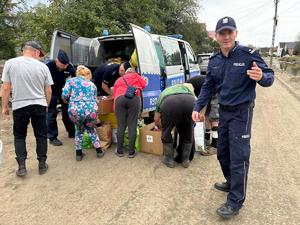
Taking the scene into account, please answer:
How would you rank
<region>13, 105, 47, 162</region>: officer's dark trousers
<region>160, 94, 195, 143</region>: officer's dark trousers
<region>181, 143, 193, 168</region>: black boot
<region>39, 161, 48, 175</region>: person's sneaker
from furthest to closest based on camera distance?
<region>181, 143, 193, 168</region>: black boot → <region>39, 161, 48, 175</region>: person's sneaker → <region>160, 94, 195, 143</region>: officer's dark trousers → <region>13, 105, 47, 162</region>: officer's dark trousers

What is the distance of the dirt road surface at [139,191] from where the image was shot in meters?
3.40

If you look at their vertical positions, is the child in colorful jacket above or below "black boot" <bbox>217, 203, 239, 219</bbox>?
above

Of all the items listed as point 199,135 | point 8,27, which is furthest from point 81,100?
point 8,27

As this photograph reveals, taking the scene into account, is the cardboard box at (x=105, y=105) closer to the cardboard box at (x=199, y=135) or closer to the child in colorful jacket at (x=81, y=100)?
the child in colorful jacket at (x=81, y=100)

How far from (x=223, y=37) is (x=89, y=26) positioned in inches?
366

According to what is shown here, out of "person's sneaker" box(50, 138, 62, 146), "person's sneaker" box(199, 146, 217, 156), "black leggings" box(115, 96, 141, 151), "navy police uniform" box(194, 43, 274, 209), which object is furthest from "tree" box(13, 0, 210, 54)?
"navy police uniform" box(194, 43, 274, 209)

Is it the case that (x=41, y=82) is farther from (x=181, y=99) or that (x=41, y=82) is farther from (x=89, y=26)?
(x=89, y=26)

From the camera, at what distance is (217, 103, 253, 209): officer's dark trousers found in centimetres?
327

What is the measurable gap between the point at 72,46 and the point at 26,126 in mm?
2713

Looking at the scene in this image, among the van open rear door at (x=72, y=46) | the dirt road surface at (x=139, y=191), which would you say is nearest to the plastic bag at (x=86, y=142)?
the dirt road surface at (x=139, y=191)

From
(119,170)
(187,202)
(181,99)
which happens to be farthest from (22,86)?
(187,202)

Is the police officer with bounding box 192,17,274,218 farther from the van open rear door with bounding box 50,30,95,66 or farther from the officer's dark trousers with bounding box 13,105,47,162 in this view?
the van open rear door with bounding box 50,30,95,66

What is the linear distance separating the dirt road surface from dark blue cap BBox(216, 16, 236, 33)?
2067mm

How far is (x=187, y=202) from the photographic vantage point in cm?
371
